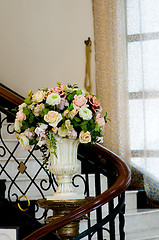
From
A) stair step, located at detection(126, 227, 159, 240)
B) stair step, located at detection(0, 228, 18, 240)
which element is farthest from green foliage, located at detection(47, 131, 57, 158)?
stair step, located at detection(126, 227, 159, 240)

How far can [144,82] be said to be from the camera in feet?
16.8

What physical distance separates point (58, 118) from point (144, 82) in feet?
8.74

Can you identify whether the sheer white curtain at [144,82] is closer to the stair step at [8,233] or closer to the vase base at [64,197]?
the stair step at [8,233]

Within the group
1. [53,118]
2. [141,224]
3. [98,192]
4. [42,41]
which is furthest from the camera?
[42,41]

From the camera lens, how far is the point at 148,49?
514 cm

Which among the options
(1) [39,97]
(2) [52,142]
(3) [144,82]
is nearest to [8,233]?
(2) [52,142]

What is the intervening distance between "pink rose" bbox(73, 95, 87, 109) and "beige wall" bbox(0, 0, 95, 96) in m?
2.96

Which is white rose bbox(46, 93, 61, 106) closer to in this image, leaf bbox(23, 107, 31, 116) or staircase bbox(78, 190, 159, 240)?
leaf bbox(23, 107, 31, 116)

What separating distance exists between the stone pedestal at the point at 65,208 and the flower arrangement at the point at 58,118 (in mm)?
352

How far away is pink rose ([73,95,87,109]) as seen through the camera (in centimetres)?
271

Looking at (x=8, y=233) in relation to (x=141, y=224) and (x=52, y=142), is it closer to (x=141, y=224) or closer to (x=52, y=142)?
(x=52, y=142)

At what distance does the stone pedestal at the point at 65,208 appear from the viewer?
8.90ft

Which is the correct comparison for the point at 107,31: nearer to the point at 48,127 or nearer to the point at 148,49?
the point at 148,49

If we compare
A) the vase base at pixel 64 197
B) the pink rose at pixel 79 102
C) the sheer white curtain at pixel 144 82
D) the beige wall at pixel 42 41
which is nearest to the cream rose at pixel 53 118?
the pink rose at pixel 79 102
